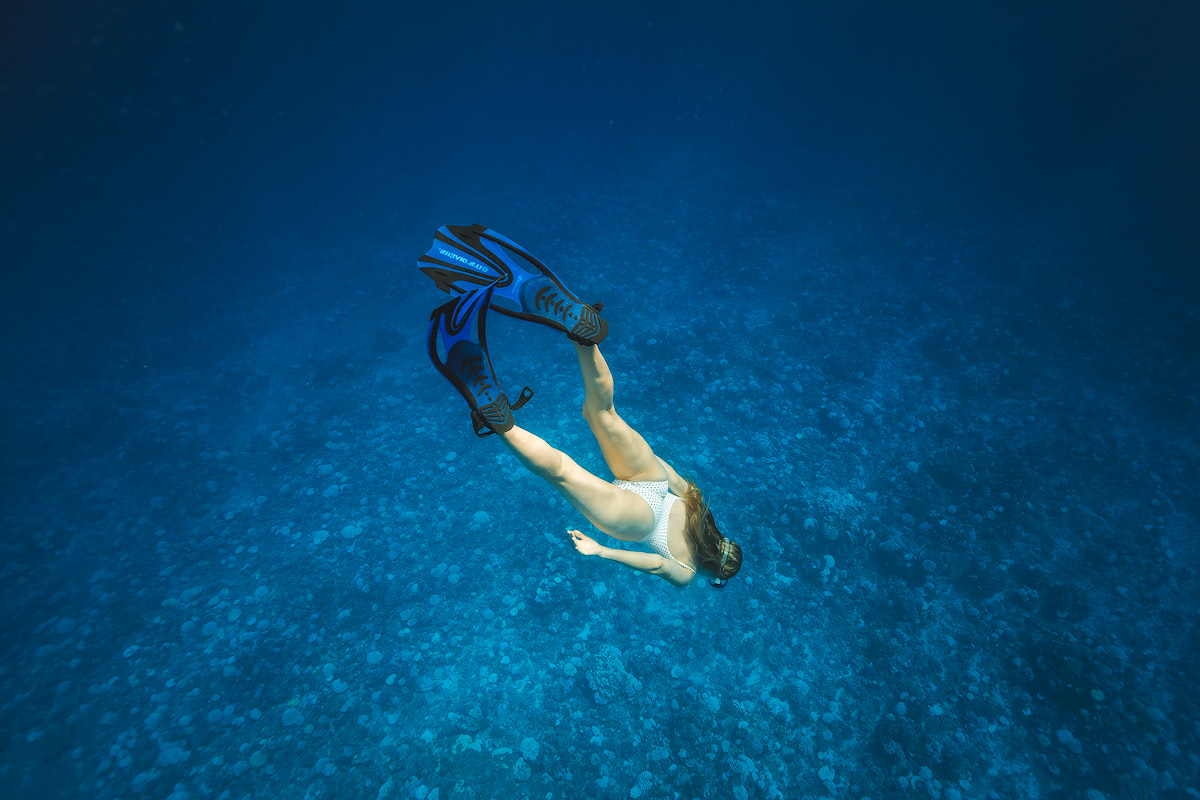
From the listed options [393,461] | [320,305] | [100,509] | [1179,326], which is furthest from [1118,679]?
[320,305]

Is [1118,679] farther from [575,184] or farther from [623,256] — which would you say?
[575,184]

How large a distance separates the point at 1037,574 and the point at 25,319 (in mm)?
12591

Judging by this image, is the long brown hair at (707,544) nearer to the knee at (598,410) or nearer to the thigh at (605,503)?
the thigh at (605,503)

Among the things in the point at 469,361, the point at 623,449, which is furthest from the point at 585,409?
the point at 469,361

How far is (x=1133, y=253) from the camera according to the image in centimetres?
663

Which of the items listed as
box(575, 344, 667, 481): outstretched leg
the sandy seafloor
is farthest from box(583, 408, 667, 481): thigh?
the sandy seafloor

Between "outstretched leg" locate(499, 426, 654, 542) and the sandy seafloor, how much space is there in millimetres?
1154

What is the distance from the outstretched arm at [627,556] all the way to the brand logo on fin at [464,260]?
1.46m

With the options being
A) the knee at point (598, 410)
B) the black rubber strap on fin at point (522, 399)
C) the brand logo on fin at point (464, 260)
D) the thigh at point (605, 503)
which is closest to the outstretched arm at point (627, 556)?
the thigh at point (605, 503)

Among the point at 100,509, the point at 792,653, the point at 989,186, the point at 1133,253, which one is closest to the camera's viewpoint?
the point at 792,653

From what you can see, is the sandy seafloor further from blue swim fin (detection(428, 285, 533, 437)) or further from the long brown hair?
blue swim fin (detection(428, 285, 533, 437))

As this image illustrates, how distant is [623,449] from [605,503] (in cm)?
40

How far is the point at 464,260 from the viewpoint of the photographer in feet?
7.52

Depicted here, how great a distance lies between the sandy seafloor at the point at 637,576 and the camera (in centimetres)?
289
